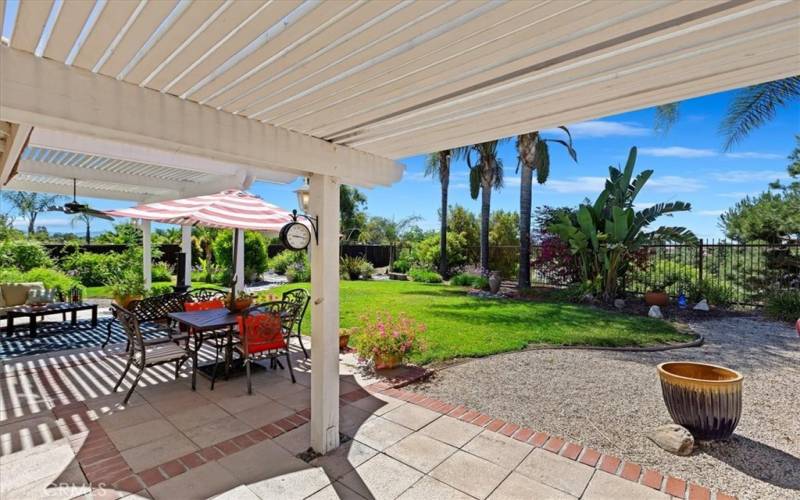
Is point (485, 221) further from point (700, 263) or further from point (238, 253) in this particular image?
point (238, 253)

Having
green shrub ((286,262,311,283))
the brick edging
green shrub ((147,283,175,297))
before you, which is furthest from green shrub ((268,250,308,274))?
the brick edging

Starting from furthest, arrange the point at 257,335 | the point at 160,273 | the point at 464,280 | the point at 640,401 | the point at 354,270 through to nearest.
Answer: the point at 354,270 < the point at 464,280 < the point at 160,273 < the point at 257,335 < the point at 640,401

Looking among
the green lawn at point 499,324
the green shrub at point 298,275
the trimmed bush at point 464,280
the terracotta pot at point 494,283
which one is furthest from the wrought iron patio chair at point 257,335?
the green shrub at point 298,275

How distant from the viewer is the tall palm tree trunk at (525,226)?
13734 mm

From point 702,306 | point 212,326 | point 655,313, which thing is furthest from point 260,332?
point 702,306

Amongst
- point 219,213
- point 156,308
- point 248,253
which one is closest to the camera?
point 219,213

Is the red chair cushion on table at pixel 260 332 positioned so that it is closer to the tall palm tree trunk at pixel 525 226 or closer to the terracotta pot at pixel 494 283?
the terracotta pot at pixel 494 283

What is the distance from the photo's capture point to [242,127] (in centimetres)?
283

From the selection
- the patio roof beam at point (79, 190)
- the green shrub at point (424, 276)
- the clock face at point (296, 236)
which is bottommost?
the green shrub at point (424, 276)

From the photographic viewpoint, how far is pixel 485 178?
15.9 metres

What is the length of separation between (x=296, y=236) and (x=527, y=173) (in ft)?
39.3

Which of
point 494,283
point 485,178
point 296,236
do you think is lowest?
point 494,283

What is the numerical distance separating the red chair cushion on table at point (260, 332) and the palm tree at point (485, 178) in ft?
37.7

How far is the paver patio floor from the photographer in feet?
9.40
